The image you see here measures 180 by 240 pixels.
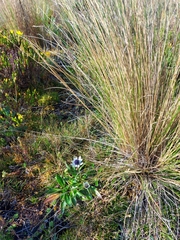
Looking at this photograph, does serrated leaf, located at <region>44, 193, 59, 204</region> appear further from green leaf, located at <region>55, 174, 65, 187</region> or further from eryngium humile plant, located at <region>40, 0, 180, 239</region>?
eryngium humile plant, located at <region>40, 0, 180, 239</region>

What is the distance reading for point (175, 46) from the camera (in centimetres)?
149

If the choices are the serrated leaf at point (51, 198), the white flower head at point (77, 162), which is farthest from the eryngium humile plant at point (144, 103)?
the serrated leaf at point (51, 198)

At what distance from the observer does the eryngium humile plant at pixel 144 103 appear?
139cm

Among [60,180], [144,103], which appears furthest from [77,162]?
[144,103]

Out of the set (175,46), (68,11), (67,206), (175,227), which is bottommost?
(175,227)

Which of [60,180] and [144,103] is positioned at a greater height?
[144,103]

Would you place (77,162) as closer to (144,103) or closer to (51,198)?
(51,198)

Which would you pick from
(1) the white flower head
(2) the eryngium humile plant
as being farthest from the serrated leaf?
(2) the eryngium humile plant

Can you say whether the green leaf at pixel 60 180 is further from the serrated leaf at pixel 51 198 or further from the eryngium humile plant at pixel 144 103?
the eryngium humile plant at pixel 144 103

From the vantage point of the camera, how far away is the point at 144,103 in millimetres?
1480

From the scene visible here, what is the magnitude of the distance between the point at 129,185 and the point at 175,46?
0.76 meters

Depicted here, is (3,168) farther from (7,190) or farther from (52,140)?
(52,140)

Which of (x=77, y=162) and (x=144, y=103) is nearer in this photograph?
(x=144, y=103)

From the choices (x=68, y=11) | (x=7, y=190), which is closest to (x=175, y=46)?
(x=68, y=11)
